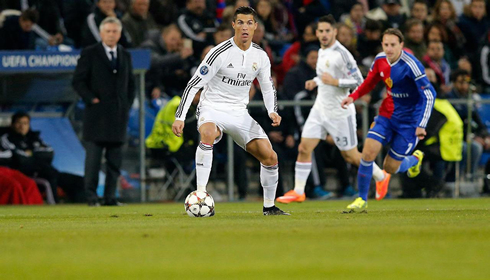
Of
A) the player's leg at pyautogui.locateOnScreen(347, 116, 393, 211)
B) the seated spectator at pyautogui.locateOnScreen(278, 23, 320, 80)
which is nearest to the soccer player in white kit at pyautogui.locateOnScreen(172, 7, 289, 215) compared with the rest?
the player's leg at pyautogui.locateOnScreen(347, 116, 393, 211)

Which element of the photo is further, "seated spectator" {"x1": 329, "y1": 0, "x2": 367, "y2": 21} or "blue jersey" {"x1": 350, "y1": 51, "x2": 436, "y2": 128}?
"seated spectator" {"x1": 329, "y1": 0, "x2": 367, "y2": 21}

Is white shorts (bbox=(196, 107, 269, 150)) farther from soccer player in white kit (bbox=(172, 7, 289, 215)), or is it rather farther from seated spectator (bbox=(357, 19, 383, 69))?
seated spectator (bbox=(357, 19, 383, 69))

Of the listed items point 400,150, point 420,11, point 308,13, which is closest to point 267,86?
point 400,150

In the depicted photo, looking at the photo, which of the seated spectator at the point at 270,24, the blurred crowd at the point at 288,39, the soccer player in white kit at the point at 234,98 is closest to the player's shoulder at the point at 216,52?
the soccer player in white kit at the point at 234,98

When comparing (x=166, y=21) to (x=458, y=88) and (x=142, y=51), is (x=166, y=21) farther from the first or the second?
(x=458, y=88)

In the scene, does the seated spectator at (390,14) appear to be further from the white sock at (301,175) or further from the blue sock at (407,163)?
the white sock at (301,175)

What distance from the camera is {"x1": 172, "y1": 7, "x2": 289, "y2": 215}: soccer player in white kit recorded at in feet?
31.8

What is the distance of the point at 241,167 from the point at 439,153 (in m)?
3.38

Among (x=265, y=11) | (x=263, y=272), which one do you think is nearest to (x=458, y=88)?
(x=265, y=11)

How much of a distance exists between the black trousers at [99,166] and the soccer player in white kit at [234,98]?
3.81 m

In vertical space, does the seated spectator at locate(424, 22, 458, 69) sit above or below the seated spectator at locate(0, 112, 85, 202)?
above

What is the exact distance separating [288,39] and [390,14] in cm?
231

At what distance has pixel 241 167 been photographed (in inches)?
614

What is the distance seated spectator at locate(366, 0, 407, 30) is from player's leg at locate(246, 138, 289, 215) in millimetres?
9257
